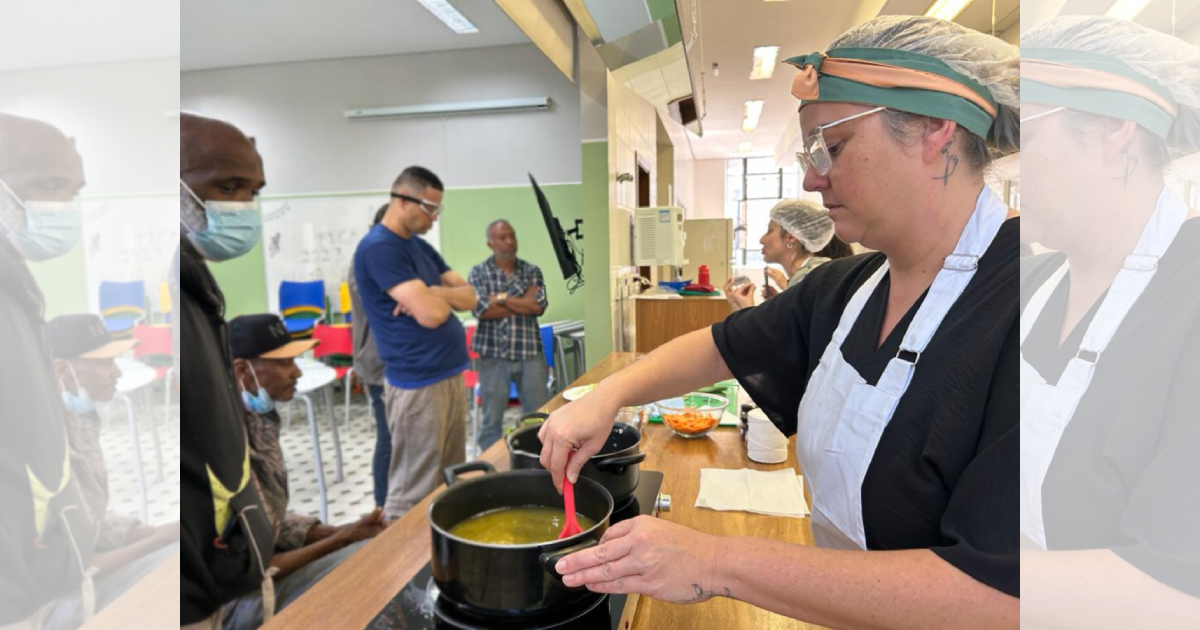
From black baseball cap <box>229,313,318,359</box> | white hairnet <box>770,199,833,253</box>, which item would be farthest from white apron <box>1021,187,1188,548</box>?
white hairnet <box>770,199,833,253</box>

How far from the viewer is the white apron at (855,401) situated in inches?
27.4

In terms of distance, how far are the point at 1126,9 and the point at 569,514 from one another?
722 millimetres

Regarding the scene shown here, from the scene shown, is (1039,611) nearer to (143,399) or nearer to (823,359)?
(143,399)

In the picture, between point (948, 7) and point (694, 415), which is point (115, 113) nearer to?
point (694, 415)

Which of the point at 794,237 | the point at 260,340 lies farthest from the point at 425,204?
the point at 794,237

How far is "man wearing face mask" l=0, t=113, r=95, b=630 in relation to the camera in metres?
0.25

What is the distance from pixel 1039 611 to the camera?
0.28 metres

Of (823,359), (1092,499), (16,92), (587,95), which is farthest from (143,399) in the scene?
(587,95)

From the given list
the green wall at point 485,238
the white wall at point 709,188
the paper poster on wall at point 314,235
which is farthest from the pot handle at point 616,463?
the white wall at point 709,188

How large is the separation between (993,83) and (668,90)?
7.56ft

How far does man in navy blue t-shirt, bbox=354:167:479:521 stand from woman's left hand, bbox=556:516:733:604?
6.94 ft

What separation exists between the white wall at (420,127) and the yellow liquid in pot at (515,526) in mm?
4095

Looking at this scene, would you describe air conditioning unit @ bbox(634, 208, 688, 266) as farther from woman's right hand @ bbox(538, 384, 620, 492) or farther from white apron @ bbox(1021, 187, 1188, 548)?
white apron @ bbox(1021, 187, 1188, 548)

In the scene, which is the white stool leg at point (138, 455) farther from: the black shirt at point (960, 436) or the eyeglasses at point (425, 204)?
the eyeglasses at point (425, 204)
